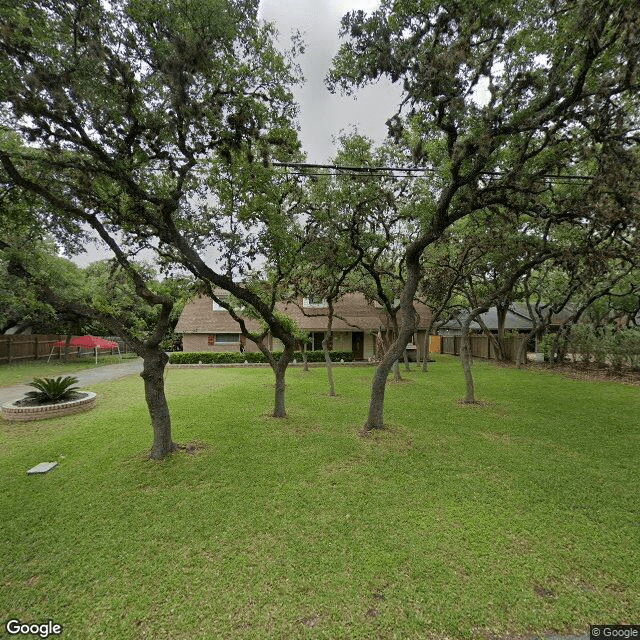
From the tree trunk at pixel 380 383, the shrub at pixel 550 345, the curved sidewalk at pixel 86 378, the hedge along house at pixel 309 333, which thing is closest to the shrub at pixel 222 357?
the hedge along house at pixel 309 333

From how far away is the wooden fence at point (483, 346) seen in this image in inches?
873

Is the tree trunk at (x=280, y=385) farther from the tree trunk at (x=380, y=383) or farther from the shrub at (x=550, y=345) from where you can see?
the shrub at (x=550, y=345)

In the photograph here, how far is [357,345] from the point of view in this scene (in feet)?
75.6

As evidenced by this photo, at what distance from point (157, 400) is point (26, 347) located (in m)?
24.1

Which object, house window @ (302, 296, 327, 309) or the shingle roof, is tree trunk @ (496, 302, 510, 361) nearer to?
the shingle roof

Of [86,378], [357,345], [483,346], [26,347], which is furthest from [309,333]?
[26,347]

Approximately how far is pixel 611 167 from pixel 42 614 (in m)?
10.1

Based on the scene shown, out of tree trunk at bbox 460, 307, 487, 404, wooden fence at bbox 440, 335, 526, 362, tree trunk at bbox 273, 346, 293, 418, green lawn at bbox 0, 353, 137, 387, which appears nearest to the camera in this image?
tree trunk at bbox 273, 346, 293, 418

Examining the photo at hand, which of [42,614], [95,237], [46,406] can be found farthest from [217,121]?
[46,406]

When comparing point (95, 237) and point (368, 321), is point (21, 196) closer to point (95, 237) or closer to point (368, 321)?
point (95, 237)

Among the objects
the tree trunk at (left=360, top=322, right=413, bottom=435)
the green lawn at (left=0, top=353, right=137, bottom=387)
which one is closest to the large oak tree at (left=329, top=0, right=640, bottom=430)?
the tree trunk at (left=360, top=322, right=413, bottom=435)

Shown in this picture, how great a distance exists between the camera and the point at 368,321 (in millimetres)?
22641

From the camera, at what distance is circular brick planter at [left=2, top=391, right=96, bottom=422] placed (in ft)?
28.6

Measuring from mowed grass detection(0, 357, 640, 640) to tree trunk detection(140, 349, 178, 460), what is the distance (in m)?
0.27
